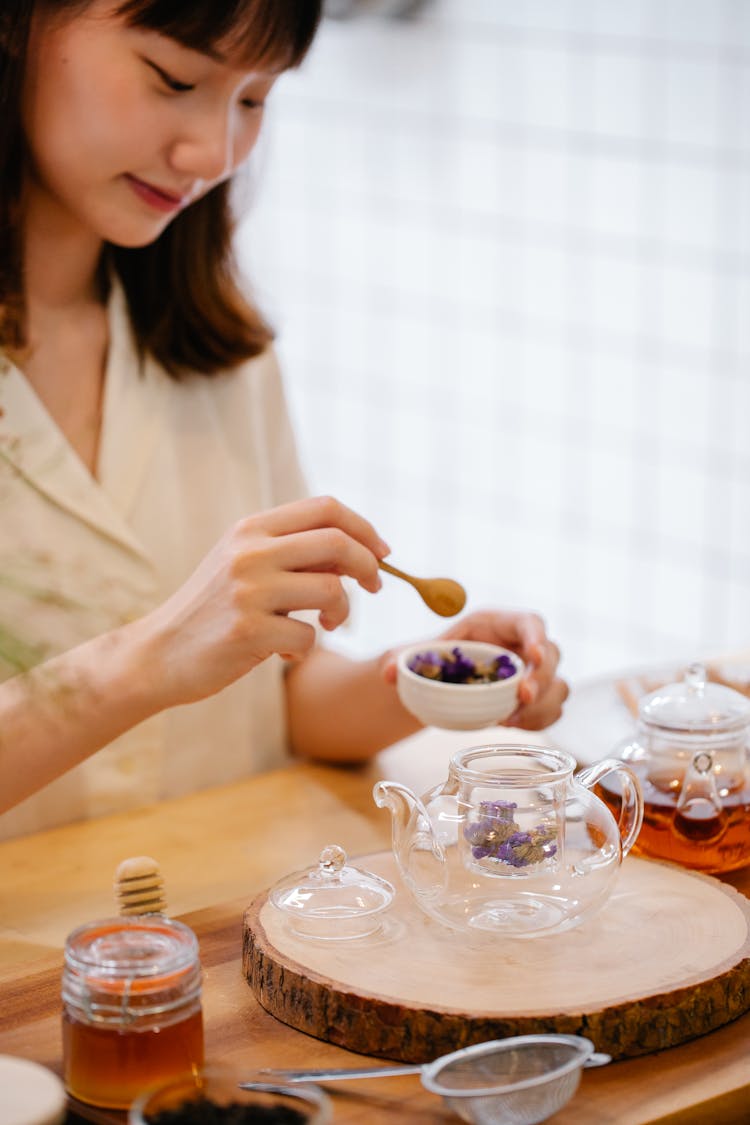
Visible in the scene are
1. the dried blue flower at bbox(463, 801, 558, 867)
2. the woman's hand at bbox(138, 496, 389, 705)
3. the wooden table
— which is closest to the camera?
the wooden table

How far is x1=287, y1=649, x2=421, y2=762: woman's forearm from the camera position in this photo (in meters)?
1.81

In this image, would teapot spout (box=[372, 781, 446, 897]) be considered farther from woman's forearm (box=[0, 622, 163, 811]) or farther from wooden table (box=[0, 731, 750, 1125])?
woman's forearm (box=[0, 622, 163, 811])

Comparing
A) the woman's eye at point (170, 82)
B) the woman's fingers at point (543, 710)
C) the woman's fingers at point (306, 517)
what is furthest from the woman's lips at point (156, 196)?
the woman's fingers at point (543, 710)

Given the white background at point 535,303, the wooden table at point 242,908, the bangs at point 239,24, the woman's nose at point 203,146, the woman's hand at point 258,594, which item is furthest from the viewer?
the white background at point 535,303

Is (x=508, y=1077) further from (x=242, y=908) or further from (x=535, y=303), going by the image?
(x=535, y=303)

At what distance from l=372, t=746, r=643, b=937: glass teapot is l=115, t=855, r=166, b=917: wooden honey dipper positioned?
0.22 meters

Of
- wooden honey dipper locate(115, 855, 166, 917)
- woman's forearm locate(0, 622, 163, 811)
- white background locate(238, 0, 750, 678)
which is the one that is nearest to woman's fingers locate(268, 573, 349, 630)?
woman's forearm locate(0, 622, 163, 811)

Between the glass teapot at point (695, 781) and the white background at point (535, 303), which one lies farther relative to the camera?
the white background at point (535, 303)

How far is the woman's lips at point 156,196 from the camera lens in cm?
166

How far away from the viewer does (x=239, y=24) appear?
1530mm

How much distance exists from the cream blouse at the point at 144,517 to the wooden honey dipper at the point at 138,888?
16.3 inches

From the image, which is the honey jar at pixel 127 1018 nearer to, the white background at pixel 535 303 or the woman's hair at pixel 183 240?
the woman's hair at pixel 183 240

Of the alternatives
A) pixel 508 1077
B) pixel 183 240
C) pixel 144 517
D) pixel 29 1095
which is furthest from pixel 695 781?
pixel 183 240

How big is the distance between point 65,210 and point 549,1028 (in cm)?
122
